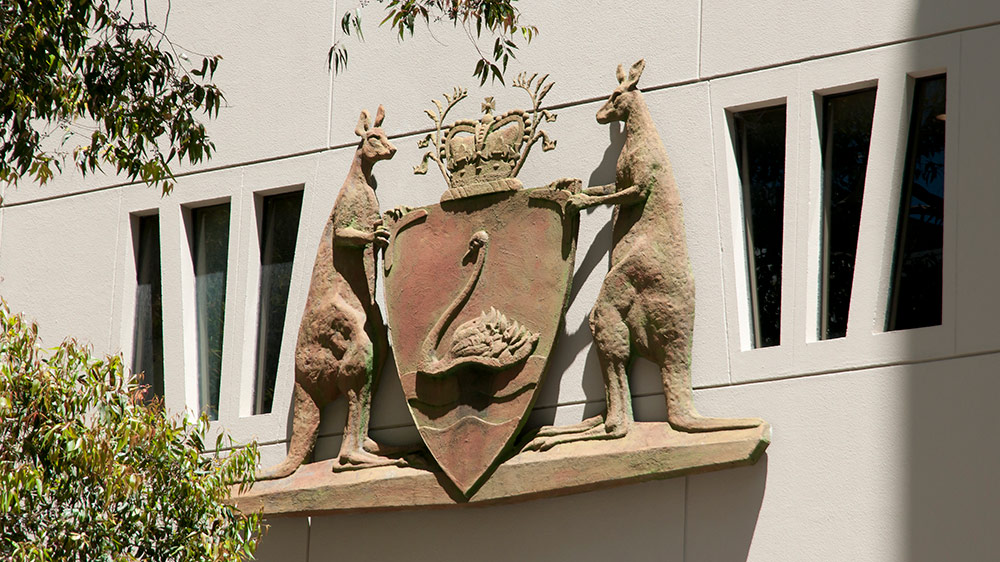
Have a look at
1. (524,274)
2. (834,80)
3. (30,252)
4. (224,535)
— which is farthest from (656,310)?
(30,252)

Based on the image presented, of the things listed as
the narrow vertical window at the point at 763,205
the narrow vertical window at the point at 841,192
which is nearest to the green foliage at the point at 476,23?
the narrow vertical window at the point at 763,205

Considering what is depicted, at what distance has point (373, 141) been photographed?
11.5 metres

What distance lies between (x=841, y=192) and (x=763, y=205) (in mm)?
511

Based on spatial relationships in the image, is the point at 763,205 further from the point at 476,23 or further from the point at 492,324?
the point at 476,23

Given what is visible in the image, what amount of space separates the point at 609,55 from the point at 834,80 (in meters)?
1.60

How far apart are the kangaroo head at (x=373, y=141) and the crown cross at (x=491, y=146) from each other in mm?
364

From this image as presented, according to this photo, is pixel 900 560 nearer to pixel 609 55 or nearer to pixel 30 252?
pixel 609 55

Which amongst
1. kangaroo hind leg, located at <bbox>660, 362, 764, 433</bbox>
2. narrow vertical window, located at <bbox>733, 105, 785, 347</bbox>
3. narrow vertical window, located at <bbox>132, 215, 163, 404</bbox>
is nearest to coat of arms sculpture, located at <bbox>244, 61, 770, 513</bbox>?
kangaroo hind leg, located at <bbox>660, 362, 764, 433</bbox>

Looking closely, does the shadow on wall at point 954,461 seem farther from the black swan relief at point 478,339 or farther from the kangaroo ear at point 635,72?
the kangaroo ear at point 635,72

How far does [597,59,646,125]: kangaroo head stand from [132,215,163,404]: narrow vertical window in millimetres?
3940

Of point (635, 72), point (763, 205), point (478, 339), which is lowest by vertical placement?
point (478, 339)

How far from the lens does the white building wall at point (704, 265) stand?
942 cm

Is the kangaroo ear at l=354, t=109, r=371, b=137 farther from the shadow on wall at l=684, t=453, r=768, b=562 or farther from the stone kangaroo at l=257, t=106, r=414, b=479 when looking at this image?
the shadow on wall at l=684, t=453, r=768, b=562

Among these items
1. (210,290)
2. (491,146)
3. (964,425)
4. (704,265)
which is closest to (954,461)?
(964,425)
